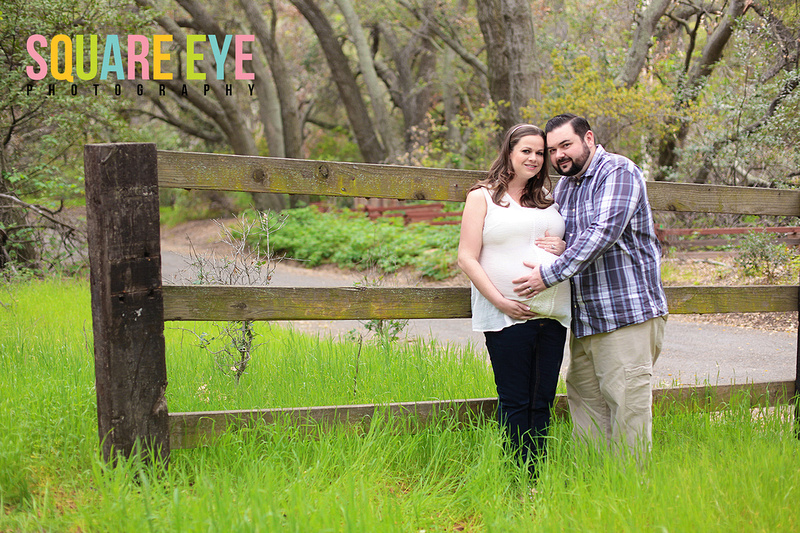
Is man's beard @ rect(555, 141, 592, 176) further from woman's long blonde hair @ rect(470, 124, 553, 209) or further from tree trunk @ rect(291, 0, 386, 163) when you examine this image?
tree trunk @ rect(291, 0, 386, 163)

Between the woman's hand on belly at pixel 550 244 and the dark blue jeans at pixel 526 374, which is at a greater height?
the woman's hand on belly at pixel 550 244

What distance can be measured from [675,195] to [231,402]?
2.72m

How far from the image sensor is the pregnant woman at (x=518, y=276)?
10.4 feet

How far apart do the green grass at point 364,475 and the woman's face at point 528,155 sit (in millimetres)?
1252

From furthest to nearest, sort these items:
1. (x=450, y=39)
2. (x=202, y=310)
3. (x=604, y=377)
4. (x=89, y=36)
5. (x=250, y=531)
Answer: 1. (x=450, y=39)
2. (x=89, y=36)
3. (x=604, y=377)
4. (x=202, y=310)
5. (x=250, y=531)

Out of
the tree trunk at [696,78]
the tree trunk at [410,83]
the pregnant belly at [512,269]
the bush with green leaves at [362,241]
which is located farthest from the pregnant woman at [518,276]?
the tree trunk at [410,83]

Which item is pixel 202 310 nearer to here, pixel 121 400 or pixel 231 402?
pixel 121 400

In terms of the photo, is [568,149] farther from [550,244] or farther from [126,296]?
[126,296]

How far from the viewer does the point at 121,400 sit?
9.20 feet

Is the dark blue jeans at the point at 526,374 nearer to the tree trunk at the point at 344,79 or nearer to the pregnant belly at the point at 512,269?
the pregnant belly at the point at 512,269

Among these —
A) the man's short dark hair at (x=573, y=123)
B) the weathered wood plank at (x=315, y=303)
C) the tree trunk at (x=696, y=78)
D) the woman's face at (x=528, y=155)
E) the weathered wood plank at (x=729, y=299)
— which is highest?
the tree trunk at (x=696, y=78)

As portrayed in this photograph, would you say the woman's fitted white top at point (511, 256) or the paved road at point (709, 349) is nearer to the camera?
the woman's fitted white top at point (511, 256)

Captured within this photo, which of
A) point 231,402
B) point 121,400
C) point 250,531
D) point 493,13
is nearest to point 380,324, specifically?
point 231,402

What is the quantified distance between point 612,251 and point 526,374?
2.36ft
